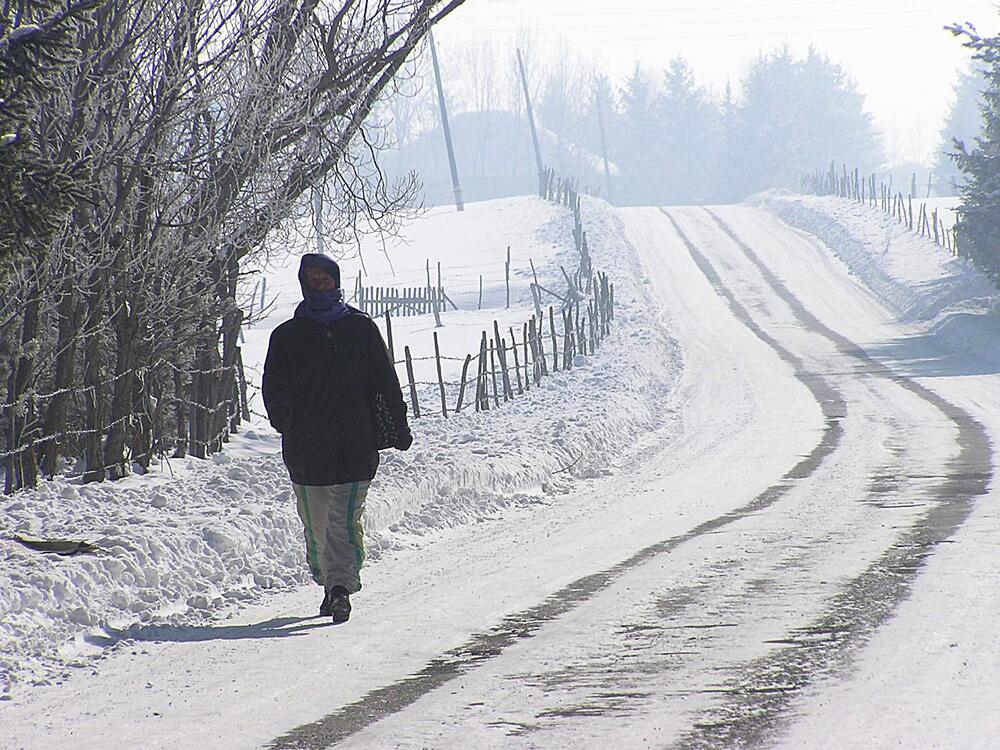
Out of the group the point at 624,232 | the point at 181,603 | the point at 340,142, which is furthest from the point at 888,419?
the point at 624,232

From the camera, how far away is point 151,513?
28.9 ft

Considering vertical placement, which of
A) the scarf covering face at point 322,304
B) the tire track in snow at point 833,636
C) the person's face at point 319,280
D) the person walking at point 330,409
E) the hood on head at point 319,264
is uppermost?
the hood on head at point 319,264

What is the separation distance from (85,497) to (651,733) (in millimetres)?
6356

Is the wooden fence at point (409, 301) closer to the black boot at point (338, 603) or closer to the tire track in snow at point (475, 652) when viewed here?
the tire track in snow at point (475, 652)

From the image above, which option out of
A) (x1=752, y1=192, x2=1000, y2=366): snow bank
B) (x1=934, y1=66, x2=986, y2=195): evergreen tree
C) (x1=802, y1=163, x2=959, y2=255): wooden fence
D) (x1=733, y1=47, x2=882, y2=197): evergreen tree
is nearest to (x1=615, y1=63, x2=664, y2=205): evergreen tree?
(x1=733, y1=47, x2=882, y2=197): evergreen tree

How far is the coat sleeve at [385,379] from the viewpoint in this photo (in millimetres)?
7004

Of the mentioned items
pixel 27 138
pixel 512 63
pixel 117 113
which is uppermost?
pixel 512 63

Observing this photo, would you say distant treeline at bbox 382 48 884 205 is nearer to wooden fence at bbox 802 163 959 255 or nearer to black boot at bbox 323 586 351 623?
wooden fence at bbox 802 163 959 255

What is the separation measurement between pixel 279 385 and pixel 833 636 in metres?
3.13

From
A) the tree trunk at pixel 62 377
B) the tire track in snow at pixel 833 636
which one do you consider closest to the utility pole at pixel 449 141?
the tree trunk at pixel 62 377

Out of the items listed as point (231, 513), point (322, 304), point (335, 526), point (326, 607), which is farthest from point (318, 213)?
point (326, 607)

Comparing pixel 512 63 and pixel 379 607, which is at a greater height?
pixel 512 63

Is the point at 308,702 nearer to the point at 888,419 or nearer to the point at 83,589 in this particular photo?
the point at 83,589

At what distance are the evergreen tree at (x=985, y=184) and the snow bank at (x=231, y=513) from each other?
891 cm
